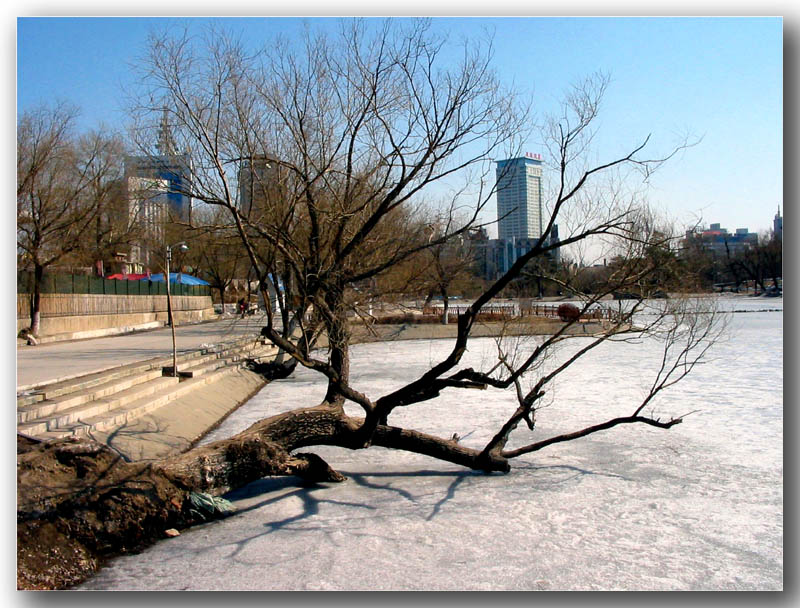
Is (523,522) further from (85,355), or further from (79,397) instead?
(85,355)

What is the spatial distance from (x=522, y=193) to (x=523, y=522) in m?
3.64

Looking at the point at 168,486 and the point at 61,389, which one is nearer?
the point at 168,486

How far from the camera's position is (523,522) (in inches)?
273

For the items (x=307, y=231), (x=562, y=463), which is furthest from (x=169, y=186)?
(x=562, y=463)

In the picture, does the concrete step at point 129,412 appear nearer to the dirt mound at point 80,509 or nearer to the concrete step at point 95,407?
the concrete step at point 95,407

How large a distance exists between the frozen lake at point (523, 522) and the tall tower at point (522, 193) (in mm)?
3101

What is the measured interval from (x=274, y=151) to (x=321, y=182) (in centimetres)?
76

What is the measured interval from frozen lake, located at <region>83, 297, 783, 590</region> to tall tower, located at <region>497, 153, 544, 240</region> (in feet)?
10.2

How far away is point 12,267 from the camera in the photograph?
169 inches

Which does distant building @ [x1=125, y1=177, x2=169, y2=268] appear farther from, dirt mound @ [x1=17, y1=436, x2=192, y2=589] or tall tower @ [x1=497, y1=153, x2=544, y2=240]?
tall tower @ [x1=497, y1=153, x2=544, y2=240]

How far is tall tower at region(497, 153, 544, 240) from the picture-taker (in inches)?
306

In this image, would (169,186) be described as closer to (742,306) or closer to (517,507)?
(517,507)

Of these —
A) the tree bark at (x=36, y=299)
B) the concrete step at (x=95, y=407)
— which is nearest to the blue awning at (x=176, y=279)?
the tree bark at (x=36, y=299)

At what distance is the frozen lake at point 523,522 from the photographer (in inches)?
219
